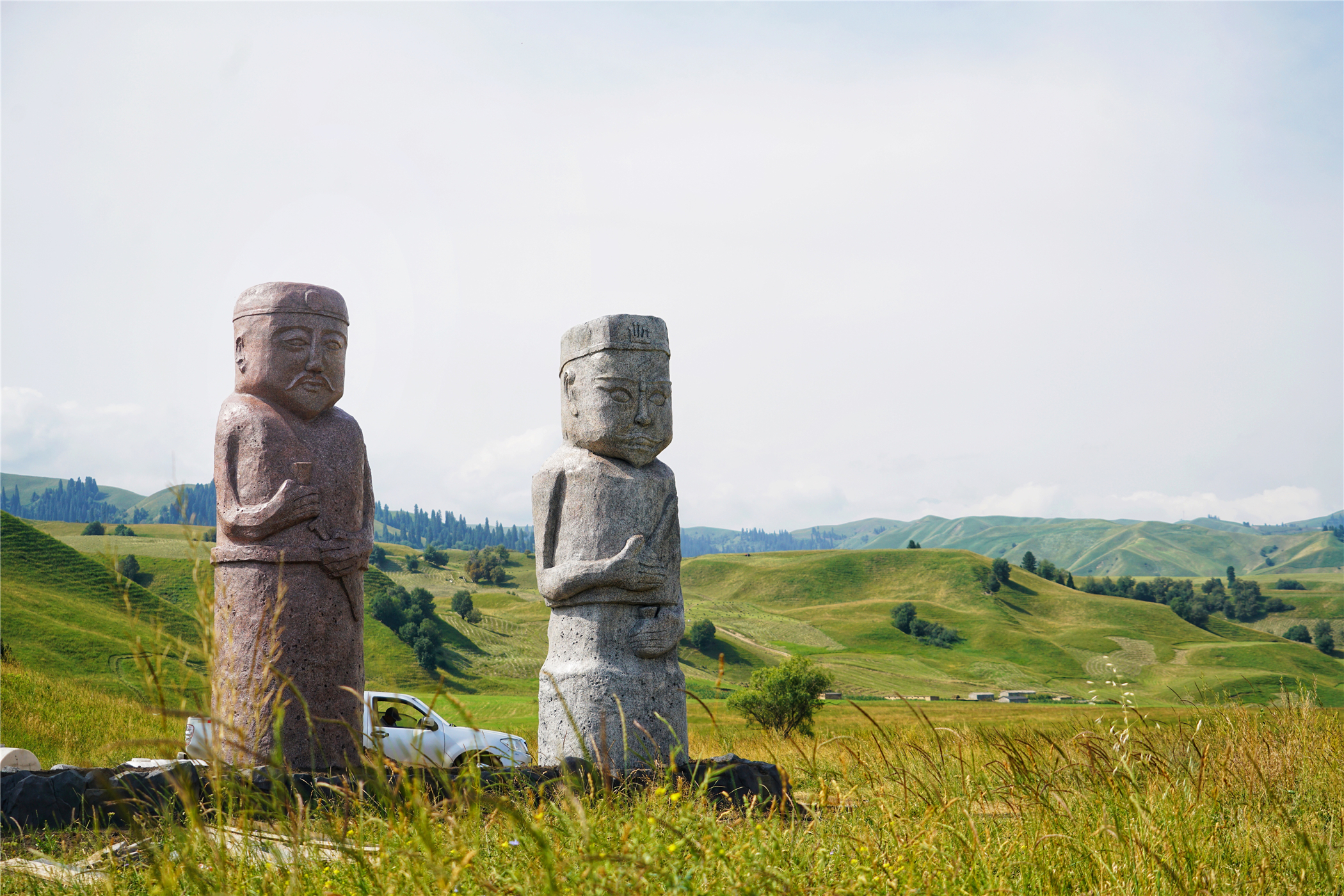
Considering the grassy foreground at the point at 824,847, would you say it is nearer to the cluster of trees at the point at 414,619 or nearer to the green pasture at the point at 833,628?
the green pasture at the point at 833,628

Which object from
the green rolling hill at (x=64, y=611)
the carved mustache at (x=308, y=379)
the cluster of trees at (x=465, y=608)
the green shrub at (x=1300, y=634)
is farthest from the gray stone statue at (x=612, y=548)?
the green shrub at (x=1300, y=634)

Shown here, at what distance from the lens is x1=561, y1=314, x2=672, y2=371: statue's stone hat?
7.51 meters

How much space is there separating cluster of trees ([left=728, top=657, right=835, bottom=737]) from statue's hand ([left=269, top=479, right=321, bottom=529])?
664 inches

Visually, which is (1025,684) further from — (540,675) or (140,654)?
(140,654)

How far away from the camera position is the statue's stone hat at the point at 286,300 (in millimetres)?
7262

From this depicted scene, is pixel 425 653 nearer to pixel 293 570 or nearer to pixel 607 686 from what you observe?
pixel 293 570

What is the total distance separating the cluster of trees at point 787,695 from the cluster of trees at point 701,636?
39.3 m

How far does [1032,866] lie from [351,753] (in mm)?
5425

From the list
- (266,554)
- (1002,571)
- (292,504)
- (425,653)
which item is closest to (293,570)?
(266,554)

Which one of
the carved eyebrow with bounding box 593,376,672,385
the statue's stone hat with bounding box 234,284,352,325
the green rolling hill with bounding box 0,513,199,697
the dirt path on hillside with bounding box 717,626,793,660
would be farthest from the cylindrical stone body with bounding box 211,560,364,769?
the dirt path on hillside with bounding box 717,626,793,660

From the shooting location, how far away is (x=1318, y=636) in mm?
80562

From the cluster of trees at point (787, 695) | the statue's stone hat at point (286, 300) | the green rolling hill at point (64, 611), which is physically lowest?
the cluster of trees at point (787, 695)

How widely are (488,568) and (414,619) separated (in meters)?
42.8

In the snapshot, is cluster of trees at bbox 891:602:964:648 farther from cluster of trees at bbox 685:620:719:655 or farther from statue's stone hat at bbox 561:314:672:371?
statue's stone hat at bbox 561:314:672:371
